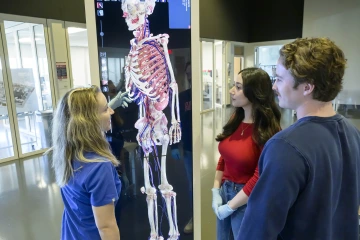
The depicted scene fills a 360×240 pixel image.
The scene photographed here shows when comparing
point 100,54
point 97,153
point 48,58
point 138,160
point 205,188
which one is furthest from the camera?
point 48,58

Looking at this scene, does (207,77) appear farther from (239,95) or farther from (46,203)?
(239,95)

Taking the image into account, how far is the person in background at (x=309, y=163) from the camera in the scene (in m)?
0.75

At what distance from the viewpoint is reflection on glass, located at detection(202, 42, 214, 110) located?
9.23 meters

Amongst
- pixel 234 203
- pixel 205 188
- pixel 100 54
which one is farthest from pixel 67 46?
pixel 234 203

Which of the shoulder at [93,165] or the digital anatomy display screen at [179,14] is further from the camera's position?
the digital anatomy display screen at [179,14]

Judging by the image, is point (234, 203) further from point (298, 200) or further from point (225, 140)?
point (298, 200)

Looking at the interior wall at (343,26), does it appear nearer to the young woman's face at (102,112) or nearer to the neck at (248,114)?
the neck at (248,114)

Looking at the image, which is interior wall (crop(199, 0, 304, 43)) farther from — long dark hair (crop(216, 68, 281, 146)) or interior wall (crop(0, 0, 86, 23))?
long dark hair (crop(216, 68, 281, 146))

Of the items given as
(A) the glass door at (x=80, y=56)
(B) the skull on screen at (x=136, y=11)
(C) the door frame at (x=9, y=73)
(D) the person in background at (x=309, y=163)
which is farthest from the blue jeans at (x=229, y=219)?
(A) the glass door at (x=80, y=56)

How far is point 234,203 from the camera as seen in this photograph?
55.2 inches

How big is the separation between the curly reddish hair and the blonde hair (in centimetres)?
81

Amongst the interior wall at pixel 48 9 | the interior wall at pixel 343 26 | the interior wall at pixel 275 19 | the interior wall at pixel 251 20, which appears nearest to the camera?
the interior wall at pixel 48 9

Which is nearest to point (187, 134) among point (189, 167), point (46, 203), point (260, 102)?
point (189, 167)

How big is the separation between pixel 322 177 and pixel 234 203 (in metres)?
0.71
